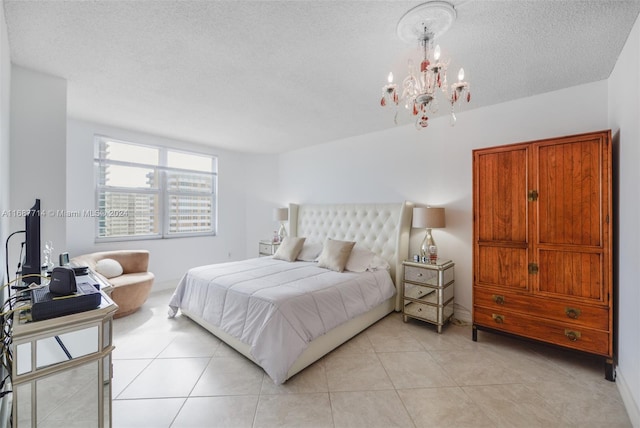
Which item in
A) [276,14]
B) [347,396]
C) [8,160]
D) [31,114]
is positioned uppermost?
[276,14]

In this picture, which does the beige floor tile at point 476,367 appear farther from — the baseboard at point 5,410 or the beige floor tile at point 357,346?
the baseboard at point 5,410

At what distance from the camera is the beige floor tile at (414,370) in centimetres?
207

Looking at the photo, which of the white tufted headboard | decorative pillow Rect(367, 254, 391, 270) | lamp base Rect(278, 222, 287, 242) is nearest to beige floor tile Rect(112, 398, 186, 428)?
decorative pillow Rect(367, 254, 391, 270)

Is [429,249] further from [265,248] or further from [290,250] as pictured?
[265,248]

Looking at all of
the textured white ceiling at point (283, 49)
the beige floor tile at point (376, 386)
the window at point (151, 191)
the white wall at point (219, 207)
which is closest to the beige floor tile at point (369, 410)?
the beige floor tile at point (376, 386)

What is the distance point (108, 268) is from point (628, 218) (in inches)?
202

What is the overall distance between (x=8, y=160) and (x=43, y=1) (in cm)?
133

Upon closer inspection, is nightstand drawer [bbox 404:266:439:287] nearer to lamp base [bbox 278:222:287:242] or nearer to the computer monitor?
lamp base [bbox 278:222:287:242]

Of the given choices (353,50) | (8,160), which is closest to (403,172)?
(353,50)

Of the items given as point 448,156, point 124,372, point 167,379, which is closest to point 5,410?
point 124,372

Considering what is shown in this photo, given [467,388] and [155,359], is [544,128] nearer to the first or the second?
[467,388]

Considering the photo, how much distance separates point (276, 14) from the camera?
5.36 ft

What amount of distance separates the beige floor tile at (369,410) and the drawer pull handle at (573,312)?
159 cm

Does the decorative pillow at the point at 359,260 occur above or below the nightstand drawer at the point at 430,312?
above
